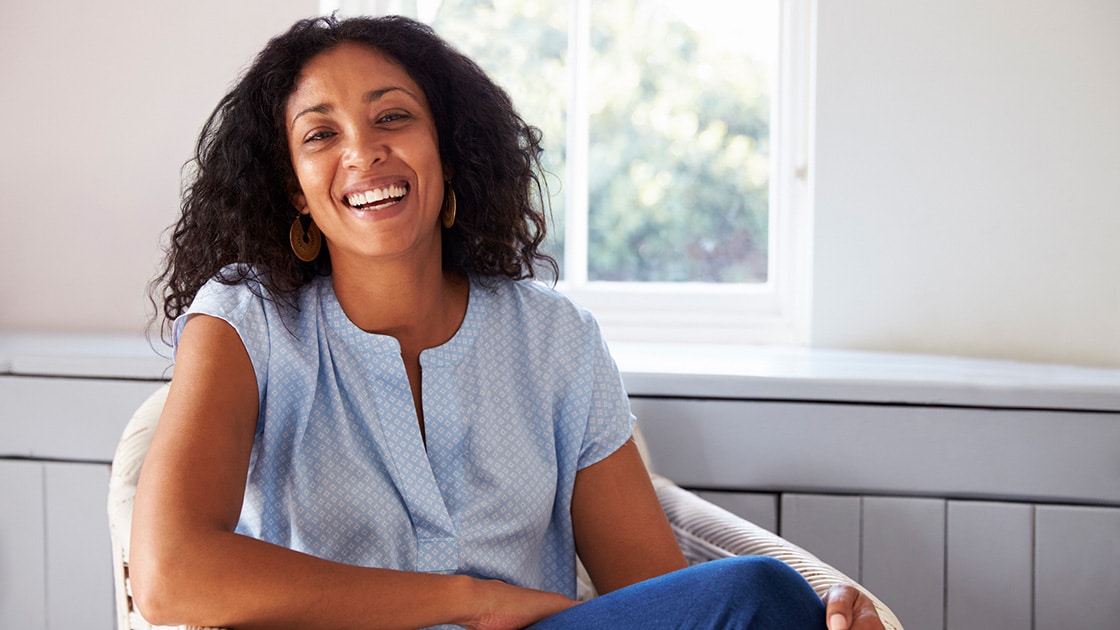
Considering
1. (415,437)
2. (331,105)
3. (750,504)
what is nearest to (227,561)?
(415,437)

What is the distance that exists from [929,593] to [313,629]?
1015 mm

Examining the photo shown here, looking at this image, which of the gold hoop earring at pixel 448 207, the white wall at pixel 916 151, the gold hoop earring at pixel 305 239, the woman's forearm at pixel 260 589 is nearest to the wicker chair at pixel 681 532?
the woman's forearm at pixel 260 589

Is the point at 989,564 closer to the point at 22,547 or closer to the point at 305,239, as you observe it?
the point at 305,239

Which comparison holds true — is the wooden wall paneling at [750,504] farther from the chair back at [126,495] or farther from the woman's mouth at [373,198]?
the chair back at [126,495]

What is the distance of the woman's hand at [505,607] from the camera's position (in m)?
1.10

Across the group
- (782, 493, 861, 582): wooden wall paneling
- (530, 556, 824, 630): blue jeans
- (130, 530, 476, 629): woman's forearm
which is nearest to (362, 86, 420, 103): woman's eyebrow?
(130, 530, 476, 629): woman's forearm

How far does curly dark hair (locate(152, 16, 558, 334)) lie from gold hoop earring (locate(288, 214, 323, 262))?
0.01m

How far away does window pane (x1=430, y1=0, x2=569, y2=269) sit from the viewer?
7.22 ft

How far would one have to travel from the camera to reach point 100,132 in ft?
6.91

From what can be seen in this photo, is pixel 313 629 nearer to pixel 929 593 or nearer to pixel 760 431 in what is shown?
pixel 760 431

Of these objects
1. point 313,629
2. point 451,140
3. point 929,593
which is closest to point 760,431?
point 929,593

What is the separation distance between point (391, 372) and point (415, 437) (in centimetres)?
9

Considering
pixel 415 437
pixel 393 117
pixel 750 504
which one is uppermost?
pixel 393 117

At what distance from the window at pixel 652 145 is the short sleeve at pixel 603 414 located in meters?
0.82
